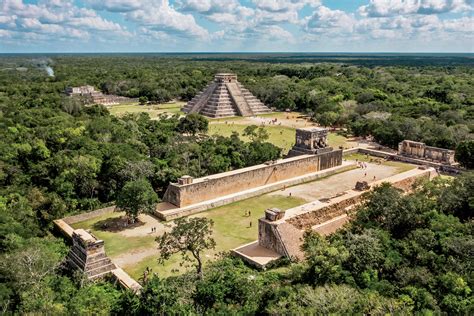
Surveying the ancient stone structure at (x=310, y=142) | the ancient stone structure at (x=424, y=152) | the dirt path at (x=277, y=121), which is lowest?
the dirt path at (x=277, y=121)

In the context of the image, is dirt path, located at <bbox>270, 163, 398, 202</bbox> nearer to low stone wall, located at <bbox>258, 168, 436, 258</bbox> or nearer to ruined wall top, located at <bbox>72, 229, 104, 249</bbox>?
low stone wall, located at <bbox>258, 168, 436, 258</bbox>

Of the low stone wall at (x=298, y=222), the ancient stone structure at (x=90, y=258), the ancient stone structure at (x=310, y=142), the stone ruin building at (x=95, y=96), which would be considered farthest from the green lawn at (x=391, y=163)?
the stone ruin building at (x=95, y=96)

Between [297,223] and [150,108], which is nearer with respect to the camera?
[297,223]

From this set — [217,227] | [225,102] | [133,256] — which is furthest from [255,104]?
[133,256]

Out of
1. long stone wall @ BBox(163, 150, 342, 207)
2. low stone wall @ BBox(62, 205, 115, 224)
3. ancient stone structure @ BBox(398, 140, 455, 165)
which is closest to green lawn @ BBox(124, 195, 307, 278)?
long stone wall @ BBox(163, 150, 342, 207)

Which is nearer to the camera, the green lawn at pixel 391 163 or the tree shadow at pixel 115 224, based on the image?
the tree shadow at pixel 115 224

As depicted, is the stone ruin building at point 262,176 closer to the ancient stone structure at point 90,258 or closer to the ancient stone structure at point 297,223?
the ancient stone structure at point 90,258

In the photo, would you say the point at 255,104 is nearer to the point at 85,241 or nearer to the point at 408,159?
the point at 408,159
